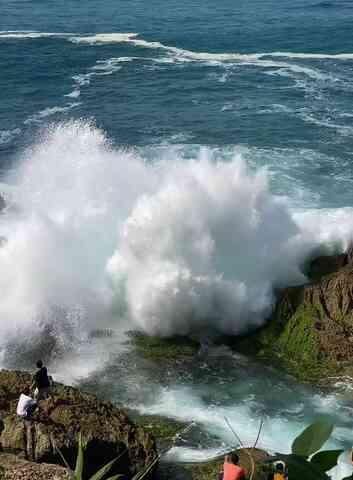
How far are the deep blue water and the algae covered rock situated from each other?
429 inches

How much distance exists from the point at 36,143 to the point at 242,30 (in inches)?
1572

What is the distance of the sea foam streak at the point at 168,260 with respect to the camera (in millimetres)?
22641

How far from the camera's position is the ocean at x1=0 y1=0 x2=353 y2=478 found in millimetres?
19422

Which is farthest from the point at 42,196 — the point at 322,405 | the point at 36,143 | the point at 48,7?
the point at 48,7

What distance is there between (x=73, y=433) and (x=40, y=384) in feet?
5.40

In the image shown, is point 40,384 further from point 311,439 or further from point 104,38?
point 104,38

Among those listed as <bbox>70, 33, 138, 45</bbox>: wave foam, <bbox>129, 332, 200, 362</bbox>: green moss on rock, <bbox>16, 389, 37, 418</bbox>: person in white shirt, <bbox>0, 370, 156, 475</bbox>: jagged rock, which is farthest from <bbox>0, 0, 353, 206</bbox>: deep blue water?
<bbox>16, 389, 37, 418</bbox>: person in white shirt

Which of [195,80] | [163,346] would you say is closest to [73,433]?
[163,346]

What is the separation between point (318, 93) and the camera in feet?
166

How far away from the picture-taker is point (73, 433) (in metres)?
14.0

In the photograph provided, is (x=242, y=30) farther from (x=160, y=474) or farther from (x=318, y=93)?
(x=160, y=474)

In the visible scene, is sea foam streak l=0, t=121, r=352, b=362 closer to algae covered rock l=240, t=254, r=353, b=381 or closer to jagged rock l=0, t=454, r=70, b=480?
algae covered rock l=240, t=254, r=353, b=381

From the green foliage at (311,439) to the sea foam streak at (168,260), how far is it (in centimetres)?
1871

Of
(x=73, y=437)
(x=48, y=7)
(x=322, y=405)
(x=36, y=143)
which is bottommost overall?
(x=322, y=405)
